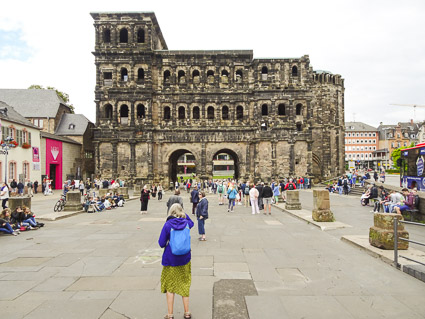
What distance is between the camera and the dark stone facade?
3581cm

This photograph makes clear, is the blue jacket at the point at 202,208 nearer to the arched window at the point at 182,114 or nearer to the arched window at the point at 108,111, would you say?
the arched window at the point at 182,114

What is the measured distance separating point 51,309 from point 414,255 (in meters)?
7.46

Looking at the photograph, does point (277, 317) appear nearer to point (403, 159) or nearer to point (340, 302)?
point (340, 302)

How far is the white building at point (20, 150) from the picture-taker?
86.7ft

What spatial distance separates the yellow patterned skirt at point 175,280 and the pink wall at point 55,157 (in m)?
35.1

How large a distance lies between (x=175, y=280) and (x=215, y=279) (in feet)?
6.12

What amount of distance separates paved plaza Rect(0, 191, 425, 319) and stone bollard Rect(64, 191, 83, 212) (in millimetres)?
5789

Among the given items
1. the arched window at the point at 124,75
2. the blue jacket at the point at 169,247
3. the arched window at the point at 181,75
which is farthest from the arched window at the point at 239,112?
the blue jacket at the point at 169,247

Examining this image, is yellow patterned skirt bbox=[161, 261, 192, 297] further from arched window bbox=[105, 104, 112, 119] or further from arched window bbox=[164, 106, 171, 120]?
arched window bbox=[105, 104, 112, 119]

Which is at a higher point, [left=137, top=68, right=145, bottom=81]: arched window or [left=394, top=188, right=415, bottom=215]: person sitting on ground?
[left=137, top=68, right=145, bottom=81]: arched window

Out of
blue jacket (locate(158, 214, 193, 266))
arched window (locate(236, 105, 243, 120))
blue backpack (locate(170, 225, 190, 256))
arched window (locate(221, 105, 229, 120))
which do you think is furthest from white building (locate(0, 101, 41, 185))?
blue backpack (locate(170, 225, 190, 256))

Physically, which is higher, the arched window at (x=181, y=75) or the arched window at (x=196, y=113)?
the arched window at (x=181, y=75)

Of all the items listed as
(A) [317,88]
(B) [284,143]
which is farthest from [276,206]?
(A) [317,88]

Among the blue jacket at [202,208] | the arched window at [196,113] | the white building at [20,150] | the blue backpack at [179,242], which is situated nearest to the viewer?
the blue backpack at [179,242]
